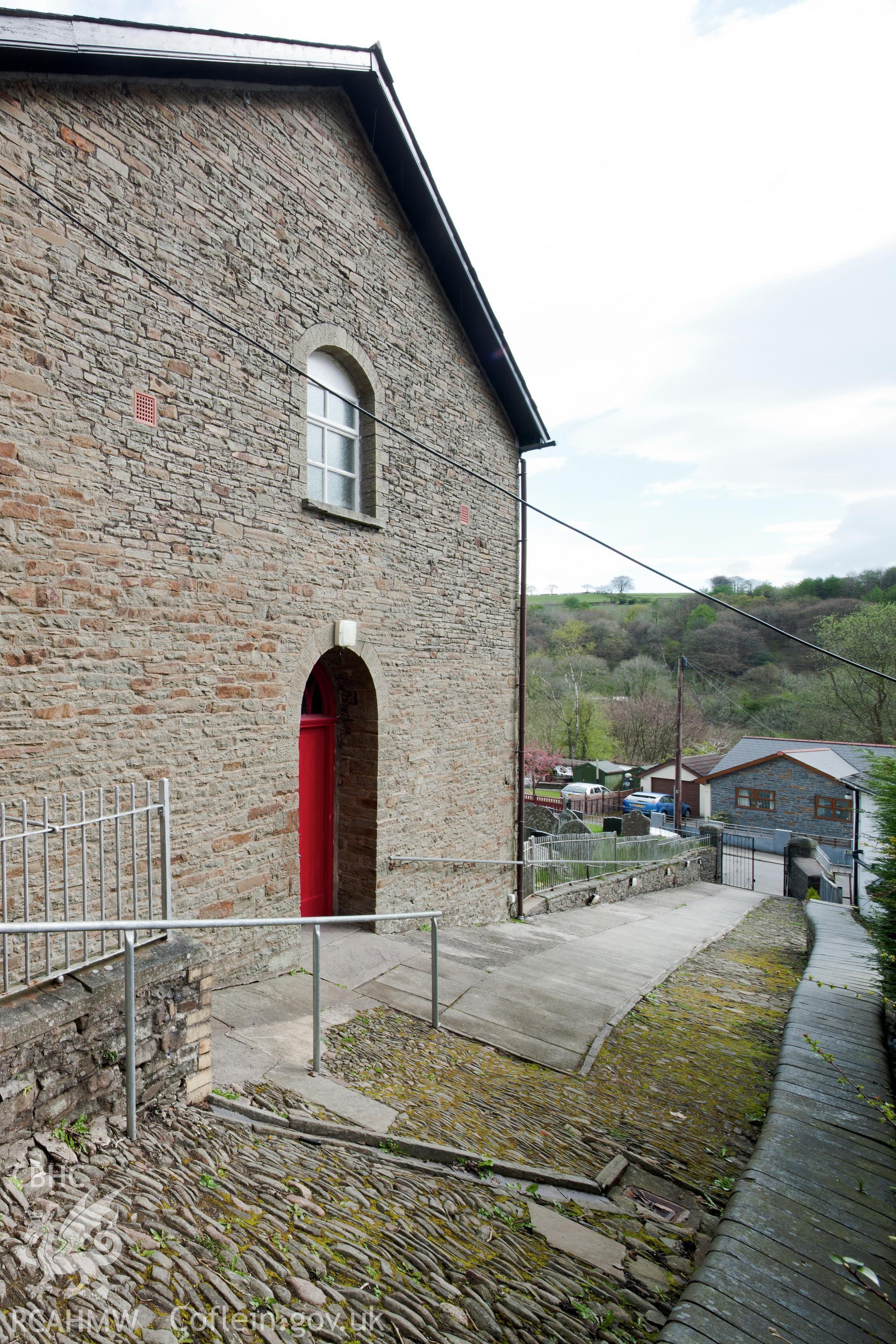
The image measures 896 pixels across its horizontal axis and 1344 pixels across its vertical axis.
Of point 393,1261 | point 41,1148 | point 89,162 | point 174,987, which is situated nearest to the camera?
point 393,1261

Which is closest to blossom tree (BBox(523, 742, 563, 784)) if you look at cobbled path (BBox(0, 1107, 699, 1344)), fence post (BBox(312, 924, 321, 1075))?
fence post (BBox(312, 924, 321, 1075))

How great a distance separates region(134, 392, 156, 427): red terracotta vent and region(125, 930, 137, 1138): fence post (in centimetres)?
401

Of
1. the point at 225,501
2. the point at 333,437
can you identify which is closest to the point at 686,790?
the point at 333,437

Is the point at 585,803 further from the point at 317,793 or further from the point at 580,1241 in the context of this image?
the point at 580,1241

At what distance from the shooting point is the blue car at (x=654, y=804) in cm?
3247

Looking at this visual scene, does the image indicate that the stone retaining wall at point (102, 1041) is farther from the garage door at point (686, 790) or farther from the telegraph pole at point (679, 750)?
the garage door at point (686, 790)

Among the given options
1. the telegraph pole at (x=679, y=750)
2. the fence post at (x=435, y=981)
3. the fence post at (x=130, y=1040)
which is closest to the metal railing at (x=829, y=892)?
the telegraph pole at (x=679, y=750)

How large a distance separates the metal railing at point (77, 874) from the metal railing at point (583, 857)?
7.59 m

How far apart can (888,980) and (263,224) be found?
8433 millimetres

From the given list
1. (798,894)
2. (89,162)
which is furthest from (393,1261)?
(798,894)

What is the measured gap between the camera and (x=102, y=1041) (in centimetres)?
346

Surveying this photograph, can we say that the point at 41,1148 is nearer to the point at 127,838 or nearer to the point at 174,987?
the point at 174,987

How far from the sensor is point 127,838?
545 centimetres

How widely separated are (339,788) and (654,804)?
1134 inches
